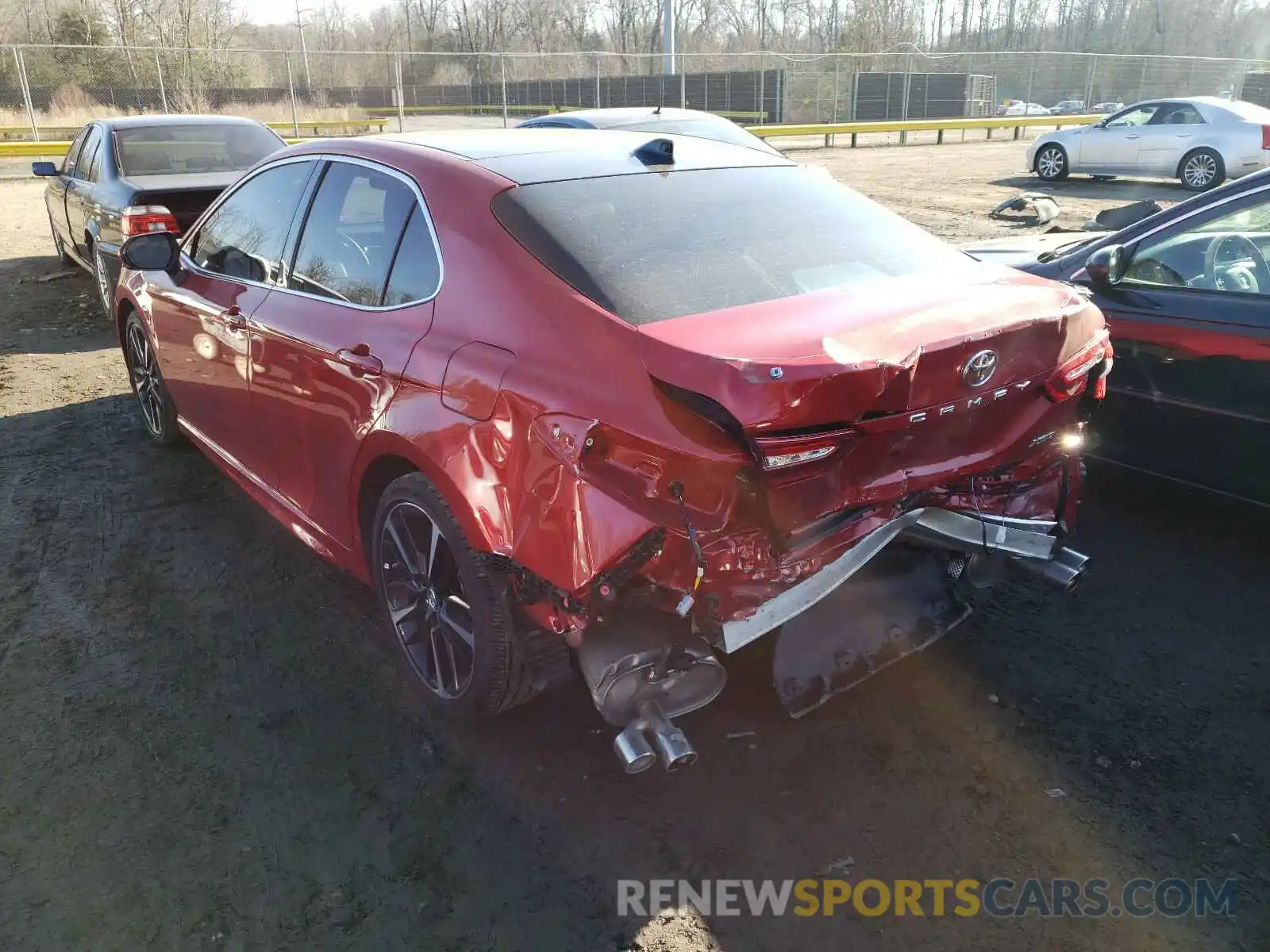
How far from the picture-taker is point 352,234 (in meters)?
3.42

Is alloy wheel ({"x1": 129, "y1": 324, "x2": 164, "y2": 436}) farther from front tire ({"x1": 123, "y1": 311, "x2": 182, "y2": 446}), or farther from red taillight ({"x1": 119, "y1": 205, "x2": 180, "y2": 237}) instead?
red taillight ({"x1": 119, "y1": 205, "x2": 180, "y2": 237})

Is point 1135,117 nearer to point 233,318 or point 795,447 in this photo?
point 233,318

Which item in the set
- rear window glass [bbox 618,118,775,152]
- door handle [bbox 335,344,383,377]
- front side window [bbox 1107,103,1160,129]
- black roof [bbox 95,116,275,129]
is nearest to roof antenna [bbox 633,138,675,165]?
door handle [bbox 335,344,383,377]

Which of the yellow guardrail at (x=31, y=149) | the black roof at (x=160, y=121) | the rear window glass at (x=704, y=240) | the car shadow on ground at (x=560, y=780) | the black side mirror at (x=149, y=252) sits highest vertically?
the black roof at (x=160, y=121)

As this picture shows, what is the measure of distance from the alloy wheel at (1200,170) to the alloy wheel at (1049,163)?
2.39 meters

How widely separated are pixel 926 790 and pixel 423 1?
88.4 m

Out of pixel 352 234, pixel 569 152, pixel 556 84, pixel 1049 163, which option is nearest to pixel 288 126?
pixel 556 84

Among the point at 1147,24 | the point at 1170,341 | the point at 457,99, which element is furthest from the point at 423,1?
the point at 1170,341

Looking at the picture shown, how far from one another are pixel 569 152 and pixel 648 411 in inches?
56.8

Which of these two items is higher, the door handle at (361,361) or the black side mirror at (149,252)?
the black side mirror at (149,252)

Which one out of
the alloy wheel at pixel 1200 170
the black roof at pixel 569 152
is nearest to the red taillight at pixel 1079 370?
the black roof at pixel 569 152

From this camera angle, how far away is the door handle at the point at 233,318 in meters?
3.87

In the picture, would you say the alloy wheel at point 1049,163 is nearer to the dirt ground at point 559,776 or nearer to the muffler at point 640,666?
the dirt ground at point 559,776

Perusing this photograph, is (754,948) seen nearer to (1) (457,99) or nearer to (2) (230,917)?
(2) (230,917)
